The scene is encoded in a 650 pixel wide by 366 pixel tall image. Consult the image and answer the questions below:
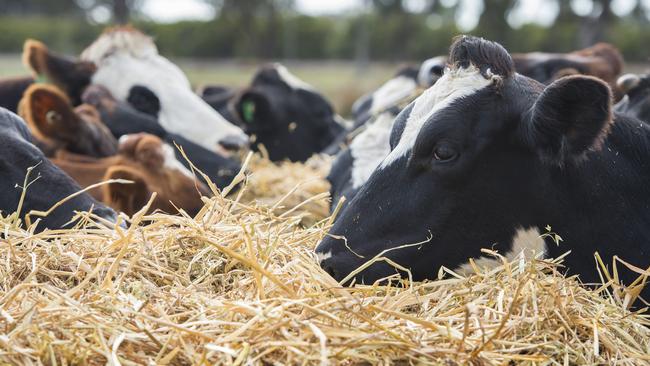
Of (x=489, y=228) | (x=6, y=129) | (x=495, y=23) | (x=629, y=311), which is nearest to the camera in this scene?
(x=629, y=311)

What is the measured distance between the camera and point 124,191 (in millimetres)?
4977

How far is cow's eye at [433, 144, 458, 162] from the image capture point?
324cm

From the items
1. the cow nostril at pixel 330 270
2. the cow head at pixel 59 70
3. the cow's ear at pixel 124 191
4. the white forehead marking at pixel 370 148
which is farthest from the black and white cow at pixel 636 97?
the cow head at pixel 59 70

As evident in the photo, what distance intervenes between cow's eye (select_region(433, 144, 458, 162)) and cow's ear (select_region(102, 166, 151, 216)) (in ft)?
7.52

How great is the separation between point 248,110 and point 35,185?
547 cm

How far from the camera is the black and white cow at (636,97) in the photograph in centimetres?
514

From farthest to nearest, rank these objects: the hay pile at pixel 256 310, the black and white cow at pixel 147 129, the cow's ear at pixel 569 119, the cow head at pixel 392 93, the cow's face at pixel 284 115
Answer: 1. the cow's face at pixel 284 115
2. the cow head at pixel 392 93
3. the black and white cow at pixel 147 129
4. the cow's ear at pixel 569 119
5. the hay pile at pixel 256 310

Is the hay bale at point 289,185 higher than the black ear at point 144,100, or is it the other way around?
the black ear at point 144,100

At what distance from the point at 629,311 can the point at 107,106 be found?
515 centimetres

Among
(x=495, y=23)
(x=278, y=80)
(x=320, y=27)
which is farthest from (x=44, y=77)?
(x=320, y=27)

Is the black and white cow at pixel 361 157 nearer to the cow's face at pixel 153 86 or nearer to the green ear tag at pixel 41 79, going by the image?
the cow's face at pixel 153 86

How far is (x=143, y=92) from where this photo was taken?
7773 mm

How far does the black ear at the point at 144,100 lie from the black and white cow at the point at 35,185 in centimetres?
345

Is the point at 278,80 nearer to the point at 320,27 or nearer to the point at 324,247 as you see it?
the point at 324,247
